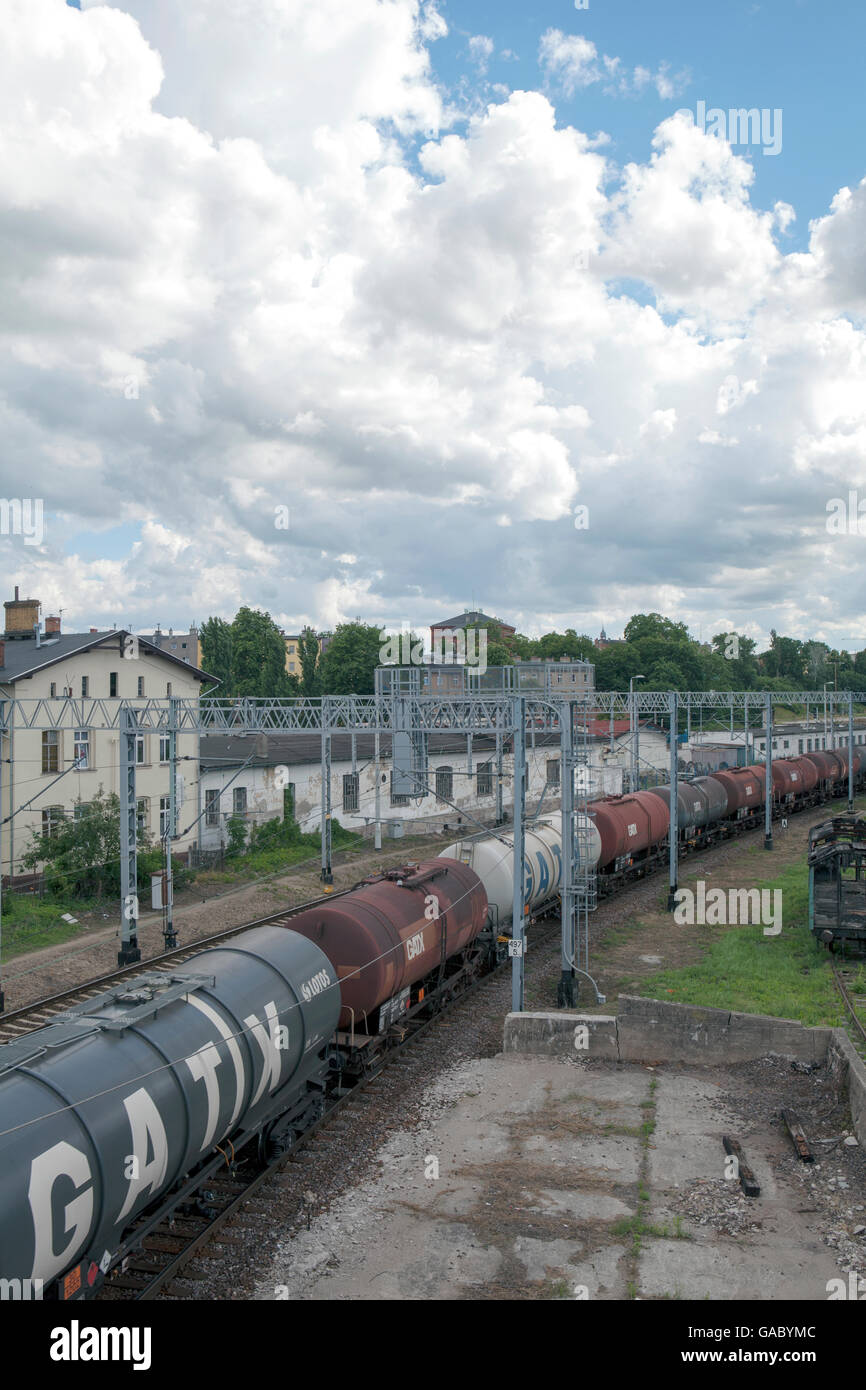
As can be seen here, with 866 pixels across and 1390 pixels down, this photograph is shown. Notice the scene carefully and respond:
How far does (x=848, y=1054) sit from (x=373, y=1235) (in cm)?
865

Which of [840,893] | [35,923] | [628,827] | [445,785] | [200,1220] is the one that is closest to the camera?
[200,1220]

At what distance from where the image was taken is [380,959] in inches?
555

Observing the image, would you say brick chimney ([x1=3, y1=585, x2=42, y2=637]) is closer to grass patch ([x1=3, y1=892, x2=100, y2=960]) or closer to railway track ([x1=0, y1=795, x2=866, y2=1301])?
grass patch ([x1=3, y1=892, x2=100, y2=960])

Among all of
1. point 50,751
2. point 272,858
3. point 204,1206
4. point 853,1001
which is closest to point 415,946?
point 204,1206

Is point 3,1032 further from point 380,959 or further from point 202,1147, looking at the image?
point 202,1147

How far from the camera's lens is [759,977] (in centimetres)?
2019

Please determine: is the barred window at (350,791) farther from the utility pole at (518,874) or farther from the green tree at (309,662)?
the green tree at (309,662)

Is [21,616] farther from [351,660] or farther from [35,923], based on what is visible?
[351,660]

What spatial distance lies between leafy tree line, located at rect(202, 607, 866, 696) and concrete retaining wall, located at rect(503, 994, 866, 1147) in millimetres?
54803

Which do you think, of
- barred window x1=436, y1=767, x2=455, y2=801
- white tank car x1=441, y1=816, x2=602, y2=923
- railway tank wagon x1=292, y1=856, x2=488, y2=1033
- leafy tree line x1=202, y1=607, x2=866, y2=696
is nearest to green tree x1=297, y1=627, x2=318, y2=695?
leafy tree line x1=202, y1=607, x2=866, y2=696

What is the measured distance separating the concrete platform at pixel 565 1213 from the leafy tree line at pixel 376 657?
58209mm

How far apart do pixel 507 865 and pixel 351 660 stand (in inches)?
2690

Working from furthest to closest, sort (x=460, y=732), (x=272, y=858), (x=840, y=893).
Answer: (x=272, y=858) < (x=460, y=732) < (x=840, y=893)
